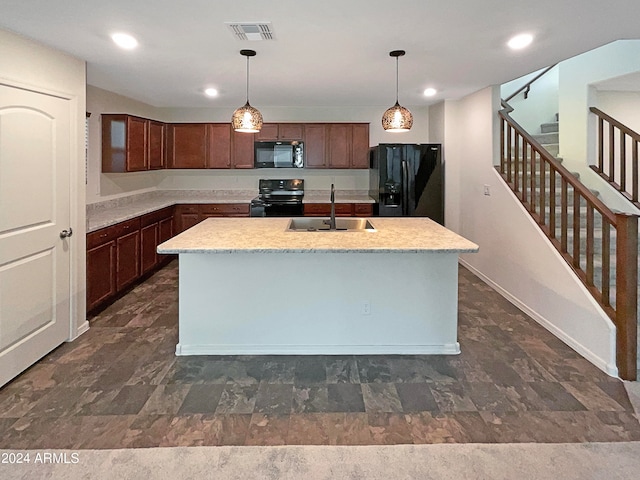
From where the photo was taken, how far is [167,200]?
6.93 m

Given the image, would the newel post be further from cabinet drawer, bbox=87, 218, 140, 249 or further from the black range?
the black range

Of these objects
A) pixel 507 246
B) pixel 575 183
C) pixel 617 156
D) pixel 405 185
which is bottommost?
pixel 507 246

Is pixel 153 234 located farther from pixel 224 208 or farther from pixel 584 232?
pixel 584 232

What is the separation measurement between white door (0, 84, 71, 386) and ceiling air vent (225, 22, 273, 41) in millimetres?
1456

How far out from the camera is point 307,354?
3.52 m

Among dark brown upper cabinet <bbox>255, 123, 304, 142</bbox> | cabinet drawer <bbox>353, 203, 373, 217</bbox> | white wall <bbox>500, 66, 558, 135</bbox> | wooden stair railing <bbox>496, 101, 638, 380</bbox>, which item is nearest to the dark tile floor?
wooden stair railing <bbox>496, 101, 638, 380</bbox>

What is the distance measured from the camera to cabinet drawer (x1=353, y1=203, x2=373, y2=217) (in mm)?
6723

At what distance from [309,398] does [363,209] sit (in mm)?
4203

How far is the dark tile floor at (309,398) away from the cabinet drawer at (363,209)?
10.2ft

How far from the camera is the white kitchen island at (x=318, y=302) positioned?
11.5 ft

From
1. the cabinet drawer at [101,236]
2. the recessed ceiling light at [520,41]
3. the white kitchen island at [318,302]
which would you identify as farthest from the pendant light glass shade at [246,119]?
the recessed ceiling light at [520,41]

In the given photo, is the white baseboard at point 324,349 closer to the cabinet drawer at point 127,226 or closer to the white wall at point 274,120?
the cabinet drawer at point 127,226

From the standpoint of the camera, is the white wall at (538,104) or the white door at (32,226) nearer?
the white door at (32,226)

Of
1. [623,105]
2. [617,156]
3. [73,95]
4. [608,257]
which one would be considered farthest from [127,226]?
[623,105]
